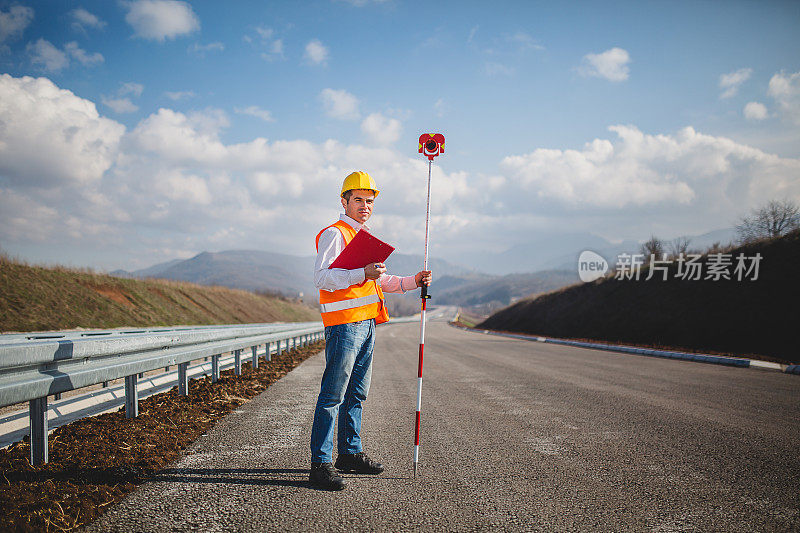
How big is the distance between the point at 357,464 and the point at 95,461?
2.10 meters

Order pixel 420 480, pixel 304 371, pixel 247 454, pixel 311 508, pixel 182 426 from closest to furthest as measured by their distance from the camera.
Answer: pixel 311 508 → pixel 420 480 → pixel 247 454 → pixel 182 426 → pixel 304 371

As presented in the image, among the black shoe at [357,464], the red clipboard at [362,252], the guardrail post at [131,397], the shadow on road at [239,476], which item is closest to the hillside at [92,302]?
the guardrail post at [131,397]

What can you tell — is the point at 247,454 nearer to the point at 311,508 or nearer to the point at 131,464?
the point at 131,464

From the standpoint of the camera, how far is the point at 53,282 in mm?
23297

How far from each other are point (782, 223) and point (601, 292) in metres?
12.7

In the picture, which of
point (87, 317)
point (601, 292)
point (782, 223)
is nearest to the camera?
point (87, 317)

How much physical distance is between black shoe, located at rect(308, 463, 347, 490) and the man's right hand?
1473mm

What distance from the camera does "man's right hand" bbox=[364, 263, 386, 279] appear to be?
3.55 metres

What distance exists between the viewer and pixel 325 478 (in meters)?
3.43

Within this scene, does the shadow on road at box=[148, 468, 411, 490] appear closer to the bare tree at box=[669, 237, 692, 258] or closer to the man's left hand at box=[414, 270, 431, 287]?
the man's left hand at box=[414, 270, 431, 287]

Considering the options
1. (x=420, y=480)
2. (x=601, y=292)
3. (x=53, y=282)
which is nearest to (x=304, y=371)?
(x=420, y=480)

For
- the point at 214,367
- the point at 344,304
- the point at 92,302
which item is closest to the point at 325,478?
the point at 344,304

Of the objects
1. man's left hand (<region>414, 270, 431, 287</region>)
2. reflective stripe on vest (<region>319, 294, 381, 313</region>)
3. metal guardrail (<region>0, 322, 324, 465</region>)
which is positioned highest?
man's left hand (<region>414, 270, 431, 287</region>)

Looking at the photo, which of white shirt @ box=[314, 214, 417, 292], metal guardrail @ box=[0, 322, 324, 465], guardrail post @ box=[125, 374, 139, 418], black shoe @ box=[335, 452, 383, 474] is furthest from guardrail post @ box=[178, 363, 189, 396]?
white shirt @ box=[314, 214, 417, 292]
